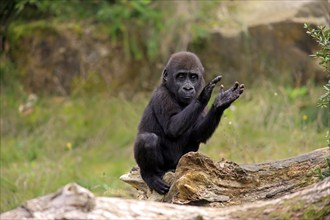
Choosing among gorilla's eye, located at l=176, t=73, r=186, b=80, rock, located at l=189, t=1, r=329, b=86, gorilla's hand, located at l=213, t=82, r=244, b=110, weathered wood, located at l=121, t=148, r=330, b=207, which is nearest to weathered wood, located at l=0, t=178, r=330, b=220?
weathered wood, located at l=121, t=148, r=330, b=207

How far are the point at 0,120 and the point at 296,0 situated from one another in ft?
18.7

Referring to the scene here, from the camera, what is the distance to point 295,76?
458 inches

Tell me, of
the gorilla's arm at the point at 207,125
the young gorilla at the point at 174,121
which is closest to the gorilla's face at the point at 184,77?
the young gorilla at the point at 174,121

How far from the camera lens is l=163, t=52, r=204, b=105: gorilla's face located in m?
6.95

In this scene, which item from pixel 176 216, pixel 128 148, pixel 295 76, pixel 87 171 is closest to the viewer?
pixel 176 216

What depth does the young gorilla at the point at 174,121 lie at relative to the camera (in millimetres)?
6512

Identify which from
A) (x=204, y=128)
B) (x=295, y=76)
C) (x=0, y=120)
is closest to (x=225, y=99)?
(x=204, y=128)

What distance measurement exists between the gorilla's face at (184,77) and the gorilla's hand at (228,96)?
0.66m

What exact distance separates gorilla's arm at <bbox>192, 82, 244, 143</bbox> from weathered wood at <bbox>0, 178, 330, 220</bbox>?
2.05 metres

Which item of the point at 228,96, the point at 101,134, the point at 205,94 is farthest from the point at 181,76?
the point at 101,134

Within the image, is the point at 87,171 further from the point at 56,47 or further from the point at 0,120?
the point at 56,47

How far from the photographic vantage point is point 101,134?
11391 millimetres

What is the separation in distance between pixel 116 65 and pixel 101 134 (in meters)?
1.72

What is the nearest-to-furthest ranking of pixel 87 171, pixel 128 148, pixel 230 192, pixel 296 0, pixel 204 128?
pixel 230 192, pixel 204 128, pixel 87 171, pixel 128 148, pixel 296 0
